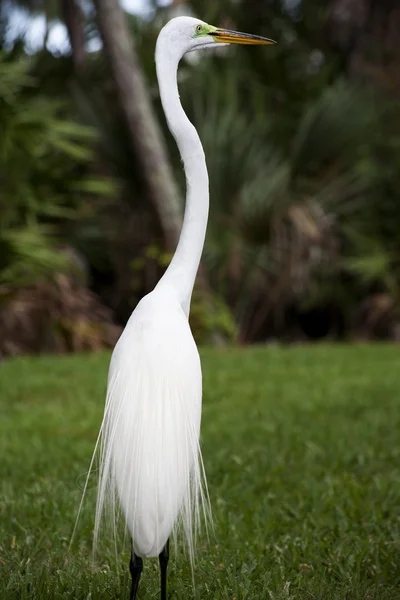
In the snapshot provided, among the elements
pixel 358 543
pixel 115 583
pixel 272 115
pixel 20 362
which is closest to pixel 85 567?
pixel 115 583

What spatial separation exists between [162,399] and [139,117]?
6738 millimetres

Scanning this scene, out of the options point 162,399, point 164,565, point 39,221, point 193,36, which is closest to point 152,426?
point 162,399

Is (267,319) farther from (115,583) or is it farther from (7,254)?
(115,583)

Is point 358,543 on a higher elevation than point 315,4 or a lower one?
lower

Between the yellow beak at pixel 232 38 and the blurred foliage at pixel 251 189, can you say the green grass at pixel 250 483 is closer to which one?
the yellow beak at pixel 232 38

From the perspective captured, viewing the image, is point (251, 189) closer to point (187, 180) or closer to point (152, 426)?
point (187, 180)

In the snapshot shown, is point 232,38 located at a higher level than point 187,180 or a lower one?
higher

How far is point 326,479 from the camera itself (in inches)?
154

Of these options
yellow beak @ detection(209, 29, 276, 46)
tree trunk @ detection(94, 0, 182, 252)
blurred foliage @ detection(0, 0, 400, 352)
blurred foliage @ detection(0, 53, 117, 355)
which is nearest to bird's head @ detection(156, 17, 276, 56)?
yellow beak @ detection(209, 29, 276, 46)

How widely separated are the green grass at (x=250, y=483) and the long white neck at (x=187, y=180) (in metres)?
0.83

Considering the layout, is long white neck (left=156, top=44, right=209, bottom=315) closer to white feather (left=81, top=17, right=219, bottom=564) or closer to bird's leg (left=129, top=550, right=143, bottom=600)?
white feather (left=81, top=17, right=219, bottom=564)

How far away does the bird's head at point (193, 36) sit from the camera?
93.4 inches

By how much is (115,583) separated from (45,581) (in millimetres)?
195

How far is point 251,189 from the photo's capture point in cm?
921
